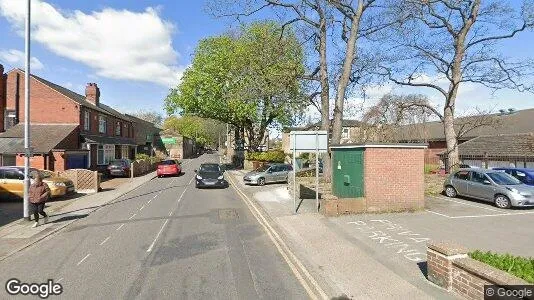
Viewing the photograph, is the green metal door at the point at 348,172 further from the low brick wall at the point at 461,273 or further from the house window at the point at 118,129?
the house window at the point at 118,129

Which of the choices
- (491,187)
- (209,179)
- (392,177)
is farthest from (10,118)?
(491,187)

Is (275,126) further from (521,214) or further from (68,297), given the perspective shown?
(68,297)

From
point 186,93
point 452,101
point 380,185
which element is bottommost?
point 380,185

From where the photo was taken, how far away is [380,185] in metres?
14.4

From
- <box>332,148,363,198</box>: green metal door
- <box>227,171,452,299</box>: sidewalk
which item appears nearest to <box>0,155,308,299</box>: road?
<box>227,171,452,299</box>: sidewalk

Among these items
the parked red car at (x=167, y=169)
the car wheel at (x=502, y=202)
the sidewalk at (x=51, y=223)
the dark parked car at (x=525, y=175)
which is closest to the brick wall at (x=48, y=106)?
the parked red car at (x=167, y=169)

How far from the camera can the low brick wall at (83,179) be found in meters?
22.3

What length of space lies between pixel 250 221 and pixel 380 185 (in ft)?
16.8

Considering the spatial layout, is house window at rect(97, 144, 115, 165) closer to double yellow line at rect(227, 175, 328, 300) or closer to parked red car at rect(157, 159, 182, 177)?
parked red car at rect(157, 159, 182, 177)

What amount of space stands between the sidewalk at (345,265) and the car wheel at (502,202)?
7.94 m

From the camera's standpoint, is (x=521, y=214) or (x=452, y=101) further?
(x=452, y=101)

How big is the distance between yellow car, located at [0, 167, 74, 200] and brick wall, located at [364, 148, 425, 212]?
14913mm

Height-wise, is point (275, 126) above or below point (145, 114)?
below

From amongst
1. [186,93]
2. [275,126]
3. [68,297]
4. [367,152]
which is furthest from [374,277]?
[275,126]
